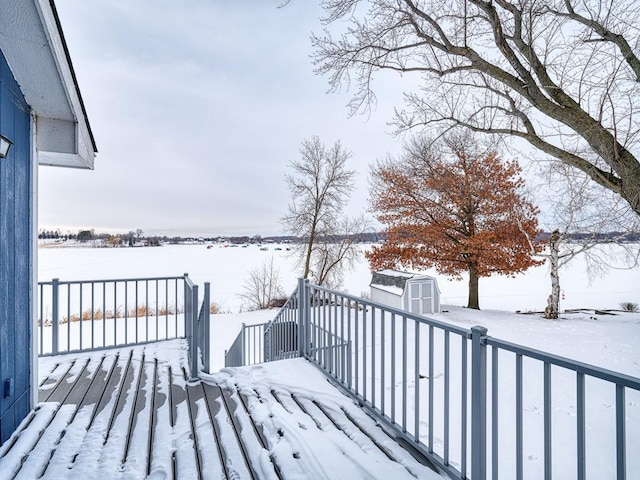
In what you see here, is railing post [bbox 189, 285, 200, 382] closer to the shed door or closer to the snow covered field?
the snow covered field

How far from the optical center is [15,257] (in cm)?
243

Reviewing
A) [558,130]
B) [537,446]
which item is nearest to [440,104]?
Answer: [558,130]

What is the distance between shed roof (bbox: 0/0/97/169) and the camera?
1919 mm

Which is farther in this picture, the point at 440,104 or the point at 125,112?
the point at 125,112

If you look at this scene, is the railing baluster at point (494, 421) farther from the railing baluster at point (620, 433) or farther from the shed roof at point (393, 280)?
the shed roof at point (393, 280)

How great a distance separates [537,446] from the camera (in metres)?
4.09

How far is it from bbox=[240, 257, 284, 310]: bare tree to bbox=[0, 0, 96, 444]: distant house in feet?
50.5

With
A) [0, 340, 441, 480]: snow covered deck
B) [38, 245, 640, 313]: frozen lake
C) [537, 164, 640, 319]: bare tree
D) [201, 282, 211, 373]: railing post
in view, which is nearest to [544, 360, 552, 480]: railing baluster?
[0, 340, 441, 480]: snow covered deck

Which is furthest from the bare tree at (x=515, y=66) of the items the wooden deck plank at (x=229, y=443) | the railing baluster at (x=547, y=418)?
the wooden deck plank at (x=229, y=443)

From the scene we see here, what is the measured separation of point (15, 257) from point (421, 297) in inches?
399

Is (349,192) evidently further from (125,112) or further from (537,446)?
(537,446)

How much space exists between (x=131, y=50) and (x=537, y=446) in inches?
434

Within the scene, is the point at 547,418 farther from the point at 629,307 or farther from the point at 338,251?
the point at 629,307

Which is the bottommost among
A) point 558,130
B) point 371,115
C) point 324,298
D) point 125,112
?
point 324,298
